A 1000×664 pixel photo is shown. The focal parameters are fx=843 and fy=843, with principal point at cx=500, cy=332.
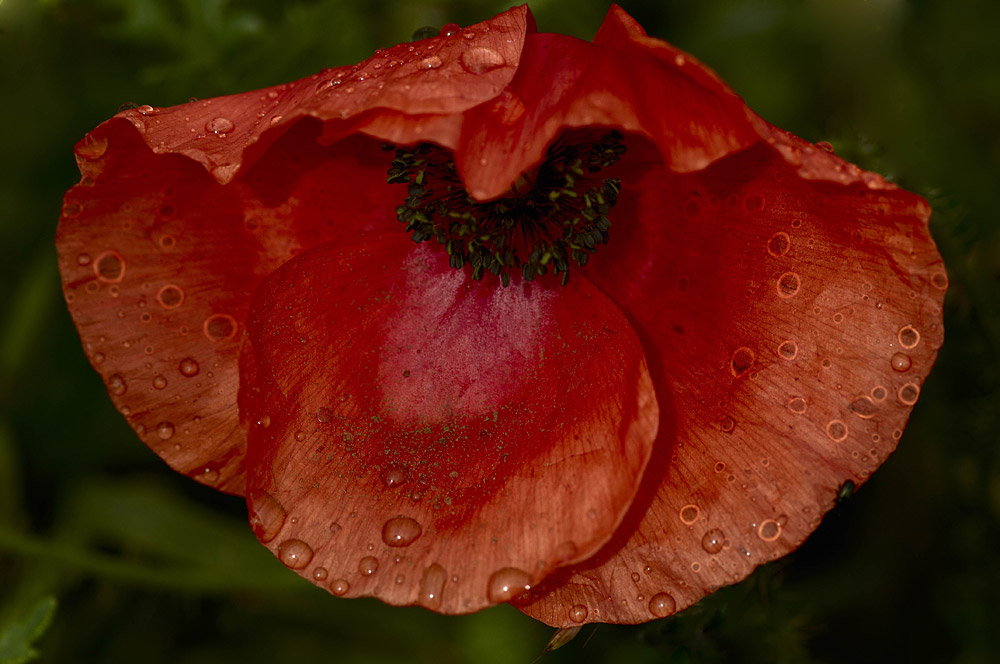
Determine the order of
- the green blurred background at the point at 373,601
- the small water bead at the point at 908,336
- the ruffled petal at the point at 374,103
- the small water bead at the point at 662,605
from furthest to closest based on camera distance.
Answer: the green blurred background at the point at 373,601, the small water bead at the point at 662,605, the small water bead at the point at 908,336, the ruffled petal at the point at 374,103

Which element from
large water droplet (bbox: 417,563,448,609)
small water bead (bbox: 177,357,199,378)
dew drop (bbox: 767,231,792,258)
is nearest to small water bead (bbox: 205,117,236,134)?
small water bead (bbox: 177,357,199,378)

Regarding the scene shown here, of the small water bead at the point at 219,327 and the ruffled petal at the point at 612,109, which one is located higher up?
the ruffled petal at the point at 612,109

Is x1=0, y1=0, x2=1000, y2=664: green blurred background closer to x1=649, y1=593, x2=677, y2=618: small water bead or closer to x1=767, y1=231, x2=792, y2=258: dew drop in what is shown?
x1=649, y1=593, x2=677, y2=618: small water bead

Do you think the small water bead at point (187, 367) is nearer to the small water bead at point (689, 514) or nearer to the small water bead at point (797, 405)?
the small water bead at point (689, 514)

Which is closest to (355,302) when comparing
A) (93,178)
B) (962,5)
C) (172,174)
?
(172,174)

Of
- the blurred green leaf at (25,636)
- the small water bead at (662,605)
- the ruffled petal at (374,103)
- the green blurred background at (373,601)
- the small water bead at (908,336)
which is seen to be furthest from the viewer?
the green blurred background at (373,601)

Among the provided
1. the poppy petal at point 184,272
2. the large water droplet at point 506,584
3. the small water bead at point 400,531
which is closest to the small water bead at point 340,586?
the small water bead at point 400,531
